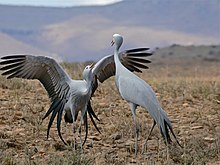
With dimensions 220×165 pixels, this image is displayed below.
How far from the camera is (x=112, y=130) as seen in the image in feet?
28.3

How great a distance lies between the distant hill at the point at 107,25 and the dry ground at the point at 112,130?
91.5 m

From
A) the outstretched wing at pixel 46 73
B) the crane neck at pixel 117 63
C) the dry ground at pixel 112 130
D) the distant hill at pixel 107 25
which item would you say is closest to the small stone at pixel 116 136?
the dry ground at pixel 112 130

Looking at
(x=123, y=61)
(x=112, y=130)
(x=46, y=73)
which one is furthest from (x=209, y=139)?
(x=46, y=73)

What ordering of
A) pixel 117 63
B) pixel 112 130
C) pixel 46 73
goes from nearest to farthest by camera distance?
1. pixel 117 63
2. pixel 46 73
3. pixel 112 130

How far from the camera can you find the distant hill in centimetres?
12469

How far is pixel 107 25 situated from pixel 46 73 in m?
135

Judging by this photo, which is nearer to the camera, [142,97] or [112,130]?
[142,97]

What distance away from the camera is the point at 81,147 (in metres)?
7.51

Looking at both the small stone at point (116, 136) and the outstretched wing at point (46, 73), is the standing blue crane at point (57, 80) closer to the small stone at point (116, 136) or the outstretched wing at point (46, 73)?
the outstretched wing at point (46, 73)

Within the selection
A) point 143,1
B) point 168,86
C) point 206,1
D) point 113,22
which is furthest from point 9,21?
point 168,86

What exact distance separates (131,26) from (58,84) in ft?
431

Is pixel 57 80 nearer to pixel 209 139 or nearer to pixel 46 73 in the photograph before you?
pixel 46 73

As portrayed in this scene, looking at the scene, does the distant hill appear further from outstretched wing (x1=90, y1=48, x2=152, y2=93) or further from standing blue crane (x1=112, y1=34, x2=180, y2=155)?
standing blue crane (x1=112, y1=34, x2=180, y2=155)

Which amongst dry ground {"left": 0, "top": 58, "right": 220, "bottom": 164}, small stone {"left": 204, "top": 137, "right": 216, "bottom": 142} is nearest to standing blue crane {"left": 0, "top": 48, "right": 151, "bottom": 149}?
dry ground {"left": 0, "top": 58, "right": 220, "bottom": 164}
